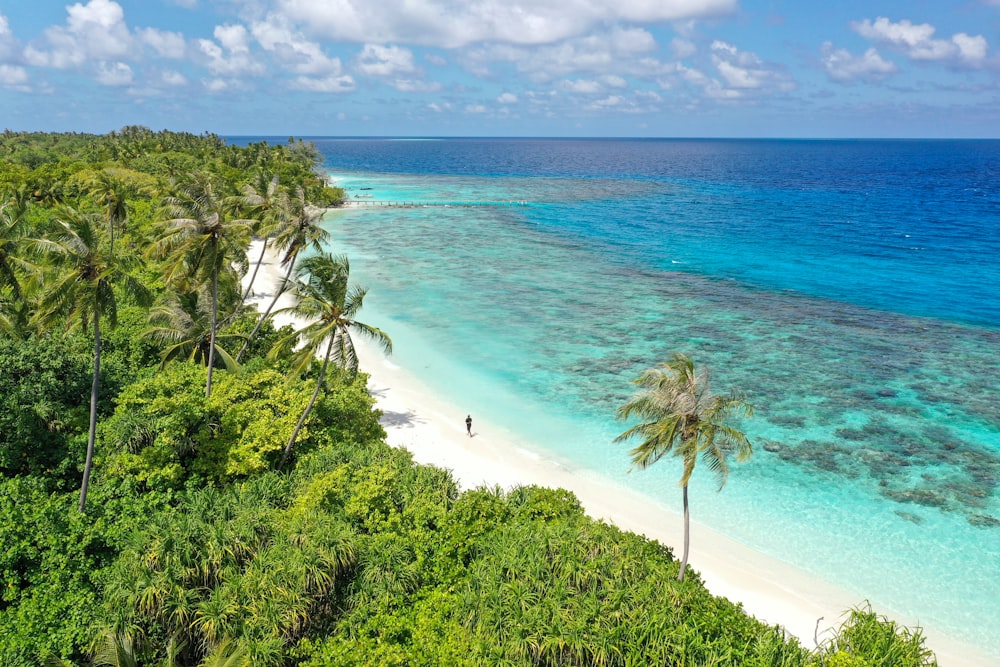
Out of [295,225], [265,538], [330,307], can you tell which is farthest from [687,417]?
[295,225]

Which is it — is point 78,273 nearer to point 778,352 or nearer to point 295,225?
point 295,225

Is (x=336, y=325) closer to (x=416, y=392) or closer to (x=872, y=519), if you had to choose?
(x=416, y=392)

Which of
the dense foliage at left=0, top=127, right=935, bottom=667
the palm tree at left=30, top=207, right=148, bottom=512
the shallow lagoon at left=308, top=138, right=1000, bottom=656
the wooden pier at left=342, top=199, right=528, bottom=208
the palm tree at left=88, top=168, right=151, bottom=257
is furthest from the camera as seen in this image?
the wooden pier at left=342, top=199, right=528, bottom=208

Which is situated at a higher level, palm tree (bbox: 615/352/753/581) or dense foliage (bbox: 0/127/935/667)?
palm tree (bbox: 615/352/753/581)

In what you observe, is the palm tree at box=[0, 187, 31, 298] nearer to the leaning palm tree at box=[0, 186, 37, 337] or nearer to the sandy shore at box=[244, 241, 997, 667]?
the leaning palm tree at box=[0, 186, 37, 337]

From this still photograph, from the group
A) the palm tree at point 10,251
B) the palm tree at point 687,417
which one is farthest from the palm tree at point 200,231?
the palm tree at point 687,417

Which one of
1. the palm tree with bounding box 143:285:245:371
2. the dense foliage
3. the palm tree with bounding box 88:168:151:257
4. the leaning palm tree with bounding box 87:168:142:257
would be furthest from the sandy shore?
the leaning palm tree with bounding box 87:168:142:257
